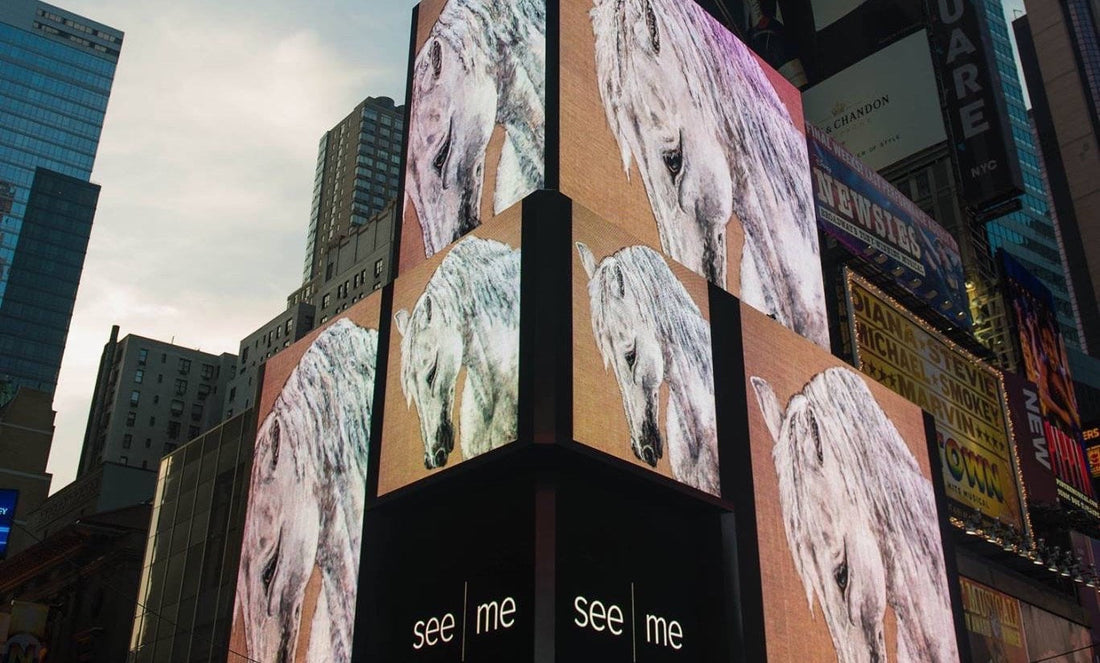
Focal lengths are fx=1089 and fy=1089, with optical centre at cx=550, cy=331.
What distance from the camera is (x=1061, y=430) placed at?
2210 inches

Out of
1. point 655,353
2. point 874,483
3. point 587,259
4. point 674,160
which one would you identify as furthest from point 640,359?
point 874,483

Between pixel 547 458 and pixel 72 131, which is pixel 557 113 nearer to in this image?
pixel 547 458

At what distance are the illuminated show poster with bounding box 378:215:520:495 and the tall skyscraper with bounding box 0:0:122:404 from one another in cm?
14937

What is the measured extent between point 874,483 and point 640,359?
35.7ft

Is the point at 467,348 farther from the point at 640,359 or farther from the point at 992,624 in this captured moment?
the point at 992,624

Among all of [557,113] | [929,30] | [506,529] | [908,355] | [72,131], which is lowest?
[506,529]

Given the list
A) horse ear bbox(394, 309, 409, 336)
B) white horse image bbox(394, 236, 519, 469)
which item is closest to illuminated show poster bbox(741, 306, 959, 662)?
white horse image bbox(394, 236, 519, 469)

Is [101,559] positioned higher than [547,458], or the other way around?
[101,559]

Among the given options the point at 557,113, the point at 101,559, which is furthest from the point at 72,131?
the point at 557,113

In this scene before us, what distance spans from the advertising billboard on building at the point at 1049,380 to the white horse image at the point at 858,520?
23752mm

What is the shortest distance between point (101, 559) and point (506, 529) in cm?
3470

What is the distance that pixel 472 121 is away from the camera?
2944 cm

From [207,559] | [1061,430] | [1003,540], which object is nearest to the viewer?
[207,559]

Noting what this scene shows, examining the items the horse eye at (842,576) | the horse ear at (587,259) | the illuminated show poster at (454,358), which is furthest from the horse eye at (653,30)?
the horse eye at (842,576)
